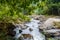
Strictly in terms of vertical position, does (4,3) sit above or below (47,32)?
above

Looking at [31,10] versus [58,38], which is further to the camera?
[58,38]

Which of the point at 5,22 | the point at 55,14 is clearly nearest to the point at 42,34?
the point at 5,22

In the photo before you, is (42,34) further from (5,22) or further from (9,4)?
(9,4)

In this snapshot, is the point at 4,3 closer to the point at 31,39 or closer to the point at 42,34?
the point at 31,39

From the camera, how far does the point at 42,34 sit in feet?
32.9

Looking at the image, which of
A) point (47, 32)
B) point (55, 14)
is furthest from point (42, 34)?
point (55, 14)

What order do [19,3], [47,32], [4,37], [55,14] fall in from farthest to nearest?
[55,14]
[47,32]
[4,37]
[19,3]

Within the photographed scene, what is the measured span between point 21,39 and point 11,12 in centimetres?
589

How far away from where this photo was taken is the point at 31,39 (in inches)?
360

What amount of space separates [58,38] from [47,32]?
32.0 inches

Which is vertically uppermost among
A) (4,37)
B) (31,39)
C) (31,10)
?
(31,10)

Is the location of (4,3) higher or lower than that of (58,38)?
higher

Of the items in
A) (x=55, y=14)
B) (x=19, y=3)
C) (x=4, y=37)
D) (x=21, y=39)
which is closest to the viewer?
(x=19, y=3)

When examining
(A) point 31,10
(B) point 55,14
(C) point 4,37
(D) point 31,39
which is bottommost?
(B) point 55,14
